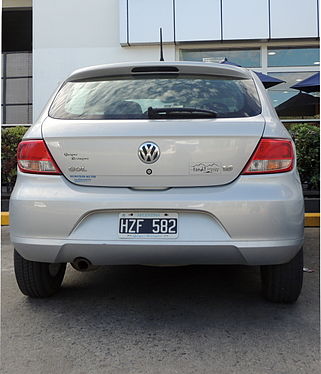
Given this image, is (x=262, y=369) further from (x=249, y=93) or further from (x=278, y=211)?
(x=249, y=93)

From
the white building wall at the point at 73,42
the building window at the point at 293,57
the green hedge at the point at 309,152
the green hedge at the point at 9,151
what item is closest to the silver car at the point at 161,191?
the green hedge at the point at 309,152

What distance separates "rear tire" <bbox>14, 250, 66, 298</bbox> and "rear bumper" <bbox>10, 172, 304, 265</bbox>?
365 mm

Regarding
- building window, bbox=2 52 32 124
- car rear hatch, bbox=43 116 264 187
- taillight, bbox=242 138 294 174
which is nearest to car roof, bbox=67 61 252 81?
car rear hatch, bbox=43 116 264 187

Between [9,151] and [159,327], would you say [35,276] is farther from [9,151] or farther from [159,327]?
[9,151]

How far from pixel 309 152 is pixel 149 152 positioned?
4.40 metres

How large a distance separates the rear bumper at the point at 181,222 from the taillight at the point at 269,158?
4 centimetres

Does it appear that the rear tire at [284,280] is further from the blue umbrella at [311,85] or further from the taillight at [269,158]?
the blue umbrella at [311,85]

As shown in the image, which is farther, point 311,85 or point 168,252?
point 311,85

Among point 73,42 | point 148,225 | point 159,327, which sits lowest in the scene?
point 159,327

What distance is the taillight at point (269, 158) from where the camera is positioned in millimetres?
2375

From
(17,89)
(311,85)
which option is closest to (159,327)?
(311,85)

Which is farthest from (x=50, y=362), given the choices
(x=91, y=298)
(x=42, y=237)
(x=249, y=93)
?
(x=249, y=93)

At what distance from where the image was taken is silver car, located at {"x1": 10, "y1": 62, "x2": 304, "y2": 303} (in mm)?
2330

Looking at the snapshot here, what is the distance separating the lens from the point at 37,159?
2.48 m
